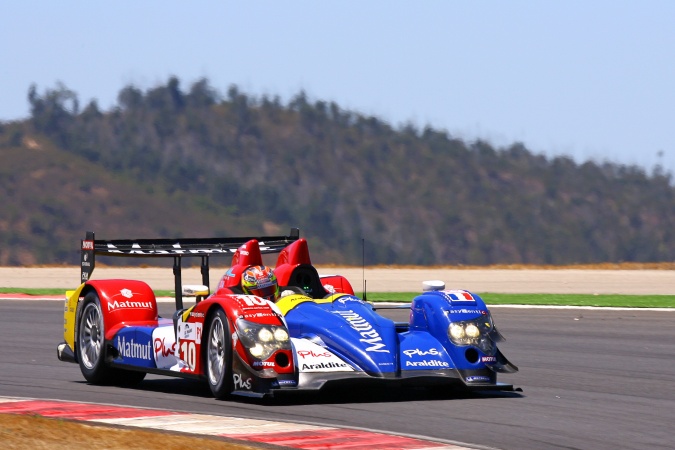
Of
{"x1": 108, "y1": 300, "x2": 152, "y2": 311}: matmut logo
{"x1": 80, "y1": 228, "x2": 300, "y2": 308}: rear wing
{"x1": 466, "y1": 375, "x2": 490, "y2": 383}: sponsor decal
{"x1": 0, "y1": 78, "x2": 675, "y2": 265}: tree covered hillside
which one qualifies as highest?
{"x1": 0, "y1": 78, "x2": 675, "y2": 265}: tree covered hillside

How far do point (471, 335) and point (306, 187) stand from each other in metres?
72.9

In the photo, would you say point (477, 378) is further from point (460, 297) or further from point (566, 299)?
point (566, 299)

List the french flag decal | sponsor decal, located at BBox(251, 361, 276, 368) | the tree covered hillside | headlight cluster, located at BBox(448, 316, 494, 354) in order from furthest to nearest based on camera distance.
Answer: the tree covered hillside
the french flag decal
headlight cluster, located at BBox(448, 316, 494, 354)
sponsor decal, located at BBox(251, 361, 276, 368)

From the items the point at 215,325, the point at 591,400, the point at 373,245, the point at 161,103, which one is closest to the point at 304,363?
the point at 215,325

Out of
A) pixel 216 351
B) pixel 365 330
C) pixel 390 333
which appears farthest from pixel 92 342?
pixel 390 333

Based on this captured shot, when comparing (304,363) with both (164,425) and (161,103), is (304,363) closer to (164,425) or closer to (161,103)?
(164,425)

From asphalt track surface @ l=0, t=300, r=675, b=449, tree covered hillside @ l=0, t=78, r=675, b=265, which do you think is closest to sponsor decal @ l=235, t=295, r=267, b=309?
asphalt track surface @ l=0, t=300, r=675, b=449

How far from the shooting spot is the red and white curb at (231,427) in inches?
A: 345

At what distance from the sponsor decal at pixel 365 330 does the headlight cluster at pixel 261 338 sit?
25.7 inches

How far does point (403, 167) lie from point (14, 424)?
269 feet

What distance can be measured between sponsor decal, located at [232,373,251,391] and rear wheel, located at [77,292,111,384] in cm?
235

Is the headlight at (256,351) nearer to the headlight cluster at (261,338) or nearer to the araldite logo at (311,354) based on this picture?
the headlight cluster at (261,338)

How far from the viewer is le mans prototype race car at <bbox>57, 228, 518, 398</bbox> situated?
10969 millimetres

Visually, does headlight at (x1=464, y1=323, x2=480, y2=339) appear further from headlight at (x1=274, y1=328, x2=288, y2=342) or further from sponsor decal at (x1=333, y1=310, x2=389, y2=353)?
headlight at (x1=274, y1=328, x2=288, y2=342)
